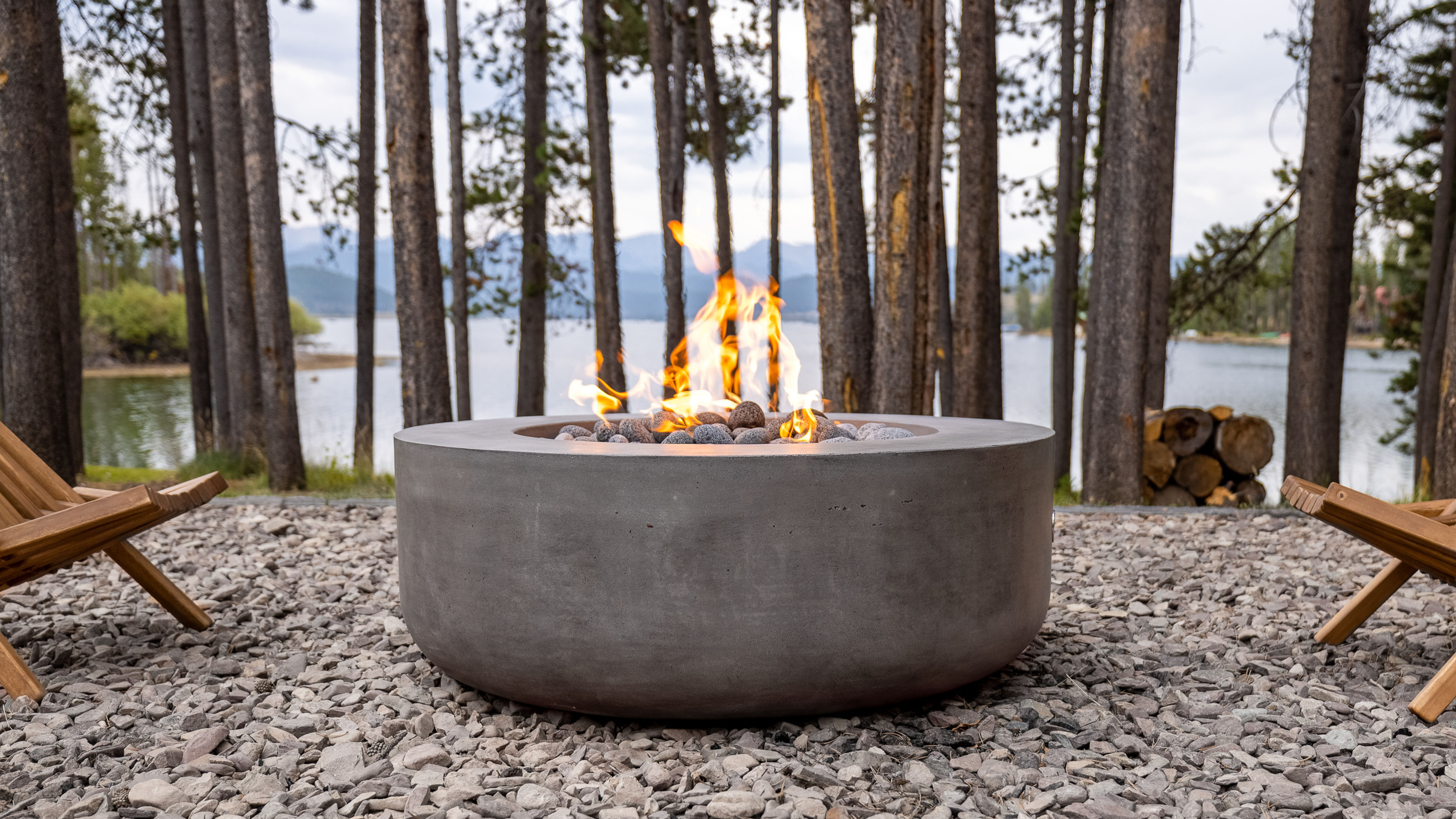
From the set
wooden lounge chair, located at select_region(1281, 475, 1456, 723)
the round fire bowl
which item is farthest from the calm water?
wooden lounge chair, located at select_region(1281, 475, 1456, 723)

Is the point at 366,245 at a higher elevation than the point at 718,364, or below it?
higher

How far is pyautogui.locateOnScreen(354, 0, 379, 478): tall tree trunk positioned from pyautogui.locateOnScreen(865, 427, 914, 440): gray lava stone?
6779mm

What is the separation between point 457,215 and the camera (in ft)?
31.4

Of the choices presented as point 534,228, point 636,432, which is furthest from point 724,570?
point 534,228

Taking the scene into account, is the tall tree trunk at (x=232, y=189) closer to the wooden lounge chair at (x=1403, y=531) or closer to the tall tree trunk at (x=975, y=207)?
the tall tree trunk at (x=975, y=207)

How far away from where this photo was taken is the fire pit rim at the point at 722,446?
2279mm

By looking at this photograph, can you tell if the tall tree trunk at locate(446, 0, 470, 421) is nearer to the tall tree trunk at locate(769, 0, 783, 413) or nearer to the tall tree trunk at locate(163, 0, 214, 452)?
the tall tree trunk at locate(163, 0, 214, 452)

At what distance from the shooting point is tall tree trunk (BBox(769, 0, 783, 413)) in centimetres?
1137

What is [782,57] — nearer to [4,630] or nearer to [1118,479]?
[1118,479]

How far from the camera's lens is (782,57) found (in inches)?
467

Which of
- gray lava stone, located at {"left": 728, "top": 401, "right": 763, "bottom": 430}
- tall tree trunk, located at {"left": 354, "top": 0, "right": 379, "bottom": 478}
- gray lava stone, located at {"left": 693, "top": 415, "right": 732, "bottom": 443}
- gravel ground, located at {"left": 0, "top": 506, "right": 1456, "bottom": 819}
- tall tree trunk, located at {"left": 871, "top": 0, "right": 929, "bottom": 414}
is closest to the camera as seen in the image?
gravel ground, located at {"left": 0, "top": 506, "right": 1456, "bottom": 819}

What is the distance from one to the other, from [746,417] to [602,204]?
6383 mm

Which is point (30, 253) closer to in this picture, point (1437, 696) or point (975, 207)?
point (975, 207)

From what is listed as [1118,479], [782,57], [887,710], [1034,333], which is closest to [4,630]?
[887,710]
